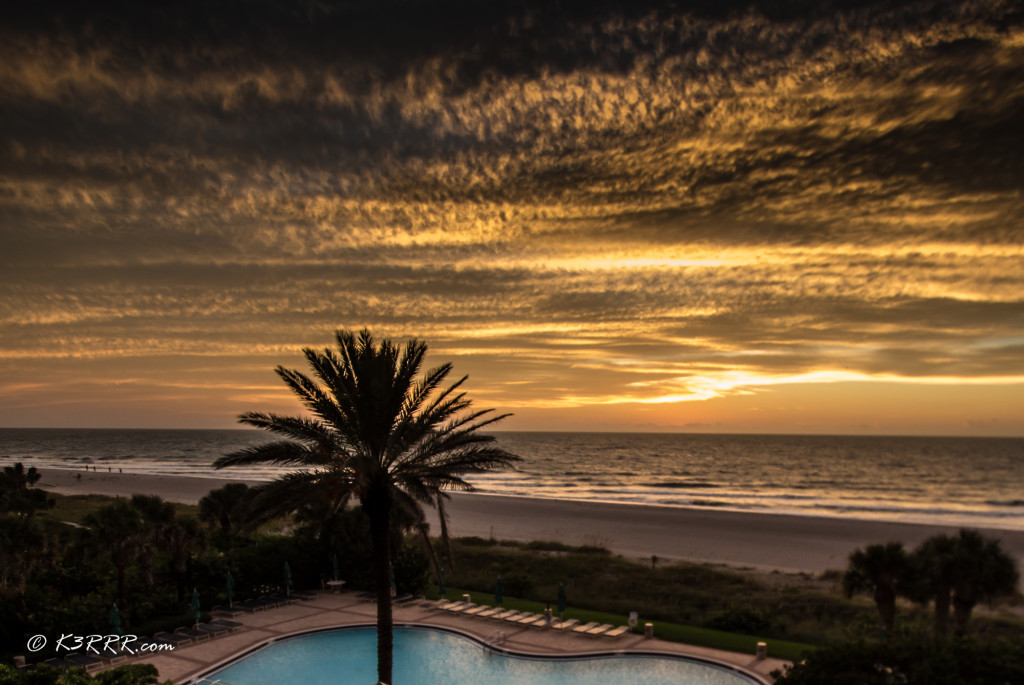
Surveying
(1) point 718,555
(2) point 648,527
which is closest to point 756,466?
(2) point 648,527

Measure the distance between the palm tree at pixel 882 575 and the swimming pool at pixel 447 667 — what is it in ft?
15.8

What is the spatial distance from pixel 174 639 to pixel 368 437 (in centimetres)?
987

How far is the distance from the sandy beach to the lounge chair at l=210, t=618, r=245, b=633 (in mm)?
→ 22773

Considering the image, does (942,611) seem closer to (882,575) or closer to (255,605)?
(882,575)

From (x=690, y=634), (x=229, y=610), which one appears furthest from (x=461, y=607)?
(x=229, y=610)

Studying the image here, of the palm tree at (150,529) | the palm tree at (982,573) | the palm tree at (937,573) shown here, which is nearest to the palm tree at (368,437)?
the palm tree at (150,529)

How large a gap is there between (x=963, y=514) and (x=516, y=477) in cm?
5103

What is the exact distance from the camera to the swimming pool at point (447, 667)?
16578mm

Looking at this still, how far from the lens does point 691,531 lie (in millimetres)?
47625

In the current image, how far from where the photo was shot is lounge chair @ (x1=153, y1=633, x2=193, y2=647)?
18656 mm

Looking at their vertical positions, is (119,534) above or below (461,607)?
above

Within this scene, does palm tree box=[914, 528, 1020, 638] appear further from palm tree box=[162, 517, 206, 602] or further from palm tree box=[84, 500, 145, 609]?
palm tree box=[84, 500, 145, 609]

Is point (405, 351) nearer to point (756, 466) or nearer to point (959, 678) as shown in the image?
point (959, 678)

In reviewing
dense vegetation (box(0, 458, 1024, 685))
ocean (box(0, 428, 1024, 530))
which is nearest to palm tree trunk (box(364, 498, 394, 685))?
dense vegetation (box(0, 458, 1024, 685))
